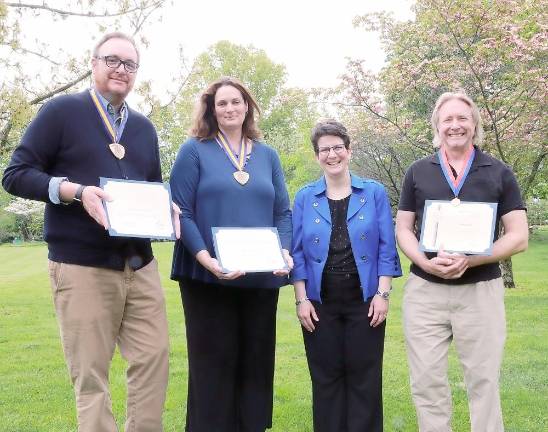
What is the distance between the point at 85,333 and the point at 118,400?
273 cm

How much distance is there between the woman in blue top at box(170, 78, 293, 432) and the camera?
13.6 ft

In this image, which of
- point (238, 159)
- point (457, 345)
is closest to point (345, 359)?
point (457, 345)

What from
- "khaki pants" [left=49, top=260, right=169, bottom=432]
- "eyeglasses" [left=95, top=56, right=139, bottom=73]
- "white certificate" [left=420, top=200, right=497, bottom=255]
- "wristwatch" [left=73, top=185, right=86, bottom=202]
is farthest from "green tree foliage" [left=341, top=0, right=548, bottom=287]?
"wristwatch" [left=73, top=185, right=86, bottom=202]

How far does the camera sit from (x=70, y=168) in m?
3.60

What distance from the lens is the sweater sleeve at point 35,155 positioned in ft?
11.4

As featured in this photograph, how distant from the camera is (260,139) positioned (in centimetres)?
456

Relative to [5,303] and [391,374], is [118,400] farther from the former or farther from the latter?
[5,303]

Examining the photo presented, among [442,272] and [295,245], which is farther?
[295,245]

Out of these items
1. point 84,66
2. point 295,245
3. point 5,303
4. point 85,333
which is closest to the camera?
point 85,333

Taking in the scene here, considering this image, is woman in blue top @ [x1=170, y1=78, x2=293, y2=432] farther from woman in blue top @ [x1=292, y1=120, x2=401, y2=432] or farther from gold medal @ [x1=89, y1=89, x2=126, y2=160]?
gold medal @ [x1=89, y1=89, x2=126, y2=160]

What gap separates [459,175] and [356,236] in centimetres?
77

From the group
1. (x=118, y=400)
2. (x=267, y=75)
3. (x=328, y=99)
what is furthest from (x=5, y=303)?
(x=267, y=75)

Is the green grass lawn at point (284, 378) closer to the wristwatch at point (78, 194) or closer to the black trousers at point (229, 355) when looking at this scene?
the black trousers at point (229, 355)

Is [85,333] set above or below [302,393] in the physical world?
above
